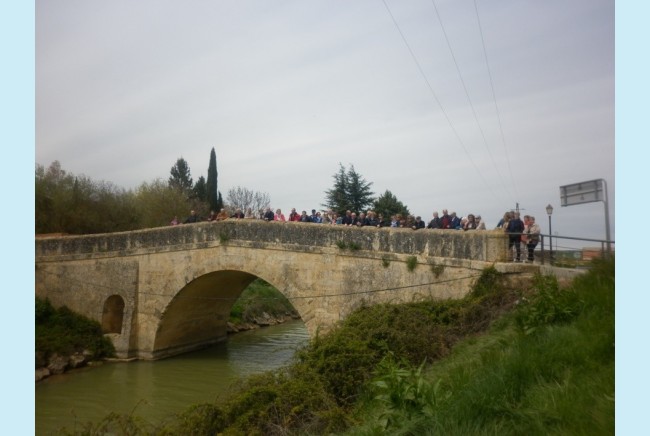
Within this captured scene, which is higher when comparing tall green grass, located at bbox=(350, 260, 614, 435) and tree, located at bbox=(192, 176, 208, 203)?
tree, located at bbox=(192, 176, 208, 203)

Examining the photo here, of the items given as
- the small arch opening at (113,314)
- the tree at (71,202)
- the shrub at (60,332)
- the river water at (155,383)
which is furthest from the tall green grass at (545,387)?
the small arch opening at (113,314)

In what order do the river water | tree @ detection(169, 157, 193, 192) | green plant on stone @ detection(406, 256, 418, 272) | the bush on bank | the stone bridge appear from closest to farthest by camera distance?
the bush on bank < the river water < the stone bridge < green plant on stone @ detection(406, 256, 418, 272) < tree @ detection(169, 157, 193, 192)

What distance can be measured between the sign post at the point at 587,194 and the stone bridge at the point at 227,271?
241 inches

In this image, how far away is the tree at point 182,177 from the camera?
25.8m

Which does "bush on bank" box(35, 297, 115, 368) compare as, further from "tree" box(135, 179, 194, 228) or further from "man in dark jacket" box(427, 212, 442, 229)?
"man in dark jacket" box(427, 212, 442, 229)

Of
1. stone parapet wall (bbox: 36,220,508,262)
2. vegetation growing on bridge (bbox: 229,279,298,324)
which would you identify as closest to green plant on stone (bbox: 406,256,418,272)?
stone parapet wall (bbox: 36,220,508,262)

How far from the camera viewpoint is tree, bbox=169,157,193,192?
1016 inches

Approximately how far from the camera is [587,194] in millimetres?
2932

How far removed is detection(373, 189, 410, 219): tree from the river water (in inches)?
303

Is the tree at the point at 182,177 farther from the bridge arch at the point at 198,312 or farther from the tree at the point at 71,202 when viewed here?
the tree at the point at 71,202

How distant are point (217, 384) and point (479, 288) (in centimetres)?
738

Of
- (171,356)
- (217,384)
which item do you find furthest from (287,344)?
(217,384)

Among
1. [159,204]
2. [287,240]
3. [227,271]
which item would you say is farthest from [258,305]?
[287,240]

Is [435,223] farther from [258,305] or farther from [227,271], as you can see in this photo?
[258,305]
